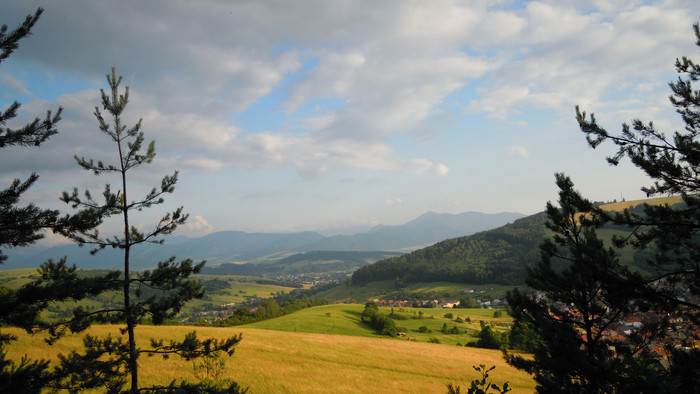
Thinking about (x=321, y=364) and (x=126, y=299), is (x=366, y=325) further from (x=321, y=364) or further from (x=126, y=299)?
(x=126, y=299)

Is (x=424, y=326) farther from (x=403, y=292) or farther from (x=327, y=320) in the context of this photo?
(x=403, y=292)

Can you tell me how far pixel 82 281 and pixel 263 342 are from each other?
1407 inches

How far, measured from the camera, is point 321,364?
3600cm

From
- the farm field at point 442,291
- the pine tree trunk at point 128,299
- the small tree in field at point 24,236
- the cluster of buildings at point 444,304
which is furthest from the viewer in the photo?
the farm field at point 442,291

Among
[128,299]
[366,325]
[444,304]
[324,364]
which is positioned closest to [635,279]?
[128,299]

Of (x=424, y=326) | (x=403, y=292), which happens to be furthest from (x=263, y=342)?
(x=403, y=292)

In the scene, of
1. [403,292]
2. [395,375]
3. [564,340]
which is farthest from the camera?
[403,292]

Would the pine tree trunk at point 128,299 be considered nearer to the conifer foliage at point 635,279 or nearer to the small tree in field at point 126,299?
the small tree in field at point 126,299

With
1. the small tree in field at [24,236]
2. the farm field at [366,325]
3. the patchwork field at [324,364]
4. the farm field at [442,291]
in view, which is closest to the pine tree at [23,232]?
the small tree in field at [24,236]

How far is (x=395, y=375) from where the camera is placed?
34625 millimetres

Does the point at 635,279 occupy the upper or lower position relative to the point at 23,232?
lower

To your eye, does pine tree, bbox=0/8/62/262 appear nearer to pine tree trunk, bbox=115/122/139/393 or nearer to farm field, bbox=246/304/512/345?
pine tree trunk, bbox=115/122/139/393

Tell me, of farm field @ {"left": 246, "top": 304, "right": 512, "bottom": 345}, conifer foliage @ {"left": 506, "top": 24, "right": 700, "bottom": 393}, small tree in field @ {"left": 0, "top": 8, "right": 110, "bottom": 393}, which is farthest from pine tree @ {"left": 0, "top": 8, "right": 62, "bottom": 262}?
farm field @ {"left": 246, "top": 304, "right": 512, "bottom": 345}

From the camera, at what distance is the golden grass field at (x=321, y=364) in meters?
27.6
